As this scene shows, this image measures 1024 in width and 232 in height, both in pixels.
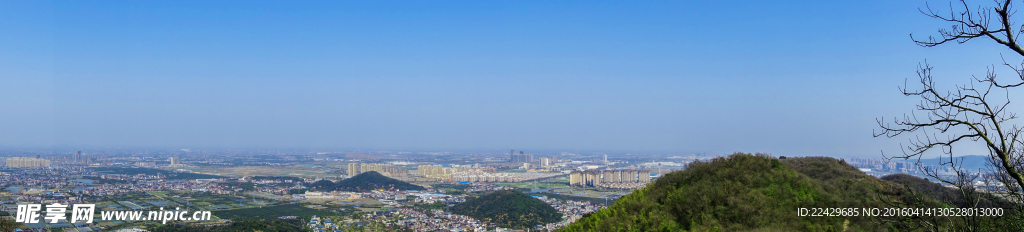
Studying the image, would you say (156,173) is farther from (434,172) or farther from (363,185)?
(434,172)

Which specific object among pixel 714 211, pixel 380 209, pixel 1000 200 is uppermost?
pixel 1000 200

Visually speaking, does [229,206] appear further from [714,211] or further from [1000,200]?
[1000,200]

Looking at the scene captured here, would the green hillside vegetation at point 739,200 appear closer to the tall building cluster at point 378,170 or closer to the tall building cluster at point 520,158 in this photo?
the tall building cluster at point 378,170

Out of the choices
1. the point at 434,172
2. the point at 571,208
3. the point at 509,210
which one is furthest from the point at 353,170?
the point at 571,208

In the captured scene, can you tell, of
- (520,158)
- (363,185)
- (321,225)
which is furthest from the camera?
(520,158)

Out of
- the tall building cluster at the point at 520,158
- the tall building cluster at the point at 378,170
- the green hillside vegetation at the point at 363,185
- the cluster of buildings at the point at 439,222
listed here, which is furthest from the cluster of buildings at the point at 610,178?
the tall building cluster at the point at 520,158

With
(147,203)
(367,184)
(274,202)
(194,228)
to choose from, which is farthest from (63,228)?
(367,184)
